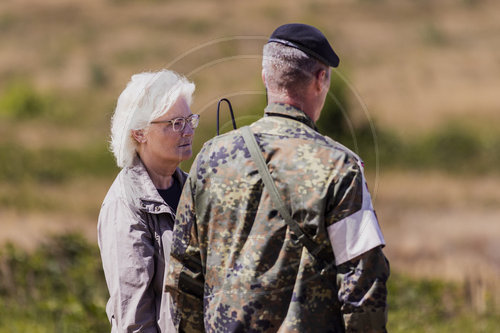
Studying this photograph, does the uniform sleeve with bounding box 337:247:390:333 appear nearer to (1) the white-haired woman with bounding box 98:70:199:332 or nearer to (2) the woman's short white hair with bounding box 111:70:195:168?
(1) the white-haired woman with bounding box 98:70:199:332

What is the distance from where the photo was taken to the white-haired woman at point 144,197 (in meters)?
2.89

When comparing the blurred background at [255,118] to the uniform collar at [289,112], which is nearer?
the uniform collar at [289,112]

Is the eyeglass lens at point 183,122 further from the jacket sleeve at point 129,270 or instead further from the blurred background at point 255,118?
the jacket sleeve at point 129,270

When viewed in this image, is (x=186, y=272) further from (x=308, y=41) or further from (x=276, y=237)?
(x=308, y=41)

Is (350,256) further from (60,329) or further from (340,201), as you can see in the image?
(60,329)

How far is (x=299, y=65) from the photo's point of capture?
251 cm

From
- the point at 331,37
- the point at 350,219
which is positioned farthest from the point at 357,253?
the point at 331,37

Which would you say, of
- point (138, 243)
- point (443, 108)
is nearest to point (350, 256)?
point (138, 243)

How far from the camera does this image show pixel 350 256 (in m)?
2.32

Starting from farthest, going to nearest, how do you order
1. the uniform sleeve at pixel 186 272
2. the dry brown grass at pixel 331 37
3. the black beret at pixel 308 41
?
1. the dry brown grass at pixel 331 37
2. the uniform sleeve at pixel 186 272
3. the black beret at pixel 308 41

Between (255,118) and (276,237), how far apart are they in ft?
3.31

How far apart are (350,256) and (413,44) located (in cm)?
5000

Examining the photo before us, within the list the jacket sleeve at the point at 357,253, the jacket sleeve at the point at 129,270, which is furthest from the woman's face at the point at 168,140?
the jacket sleeve at the point at 357,253

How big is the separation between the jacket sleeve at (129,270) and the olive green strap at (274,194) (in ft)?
2.23
